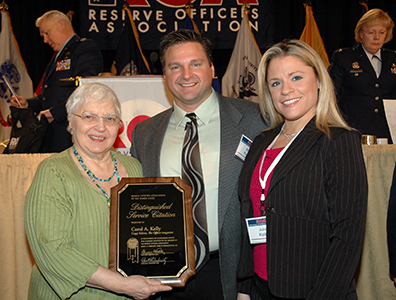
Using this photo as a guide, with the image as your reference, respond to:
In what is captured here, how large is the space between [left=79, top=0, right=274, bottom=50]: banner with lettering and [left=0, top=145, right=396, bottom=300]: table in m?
3.64

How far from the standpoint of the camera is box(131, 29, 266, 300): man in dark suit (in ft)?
6.42

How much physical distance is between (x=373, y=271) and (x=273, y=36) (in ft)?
14.2

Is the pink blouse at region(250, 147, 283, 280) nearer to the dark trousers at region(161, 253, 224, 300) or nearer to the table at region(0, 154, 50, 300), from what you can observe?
the dark trousers at region(161, 253, 224, 300)

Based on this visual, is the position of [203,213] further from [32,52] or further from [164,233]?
[32,52]

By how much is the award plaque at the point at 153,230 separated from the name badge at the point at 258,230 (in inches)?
11.2

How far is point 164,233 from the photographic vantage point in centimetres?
171

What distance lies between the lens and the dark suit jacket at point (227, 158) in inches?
76.6

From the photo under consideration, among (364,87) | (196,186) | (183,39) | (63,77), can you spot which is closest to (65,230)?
(196,186)

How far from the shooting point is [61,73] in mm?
3717

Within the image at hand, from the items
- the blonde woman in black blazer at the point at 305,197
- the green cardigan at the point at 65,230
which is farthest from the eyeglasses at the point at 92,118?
the blonde woman in black blazer at the point at 305,197

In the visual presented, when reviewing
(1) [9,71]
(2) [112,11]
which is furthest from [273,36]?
(1) [9,71]

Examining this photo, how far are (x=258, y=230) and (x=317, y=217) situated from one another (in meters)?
0.29

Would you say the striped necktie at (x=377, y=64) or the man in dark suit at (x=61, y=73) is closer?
the man in dark suit at (x=61, y=73)

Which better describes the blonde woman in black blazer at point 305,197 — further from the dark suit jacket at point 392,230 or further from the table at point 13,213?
the table at point 13,213
